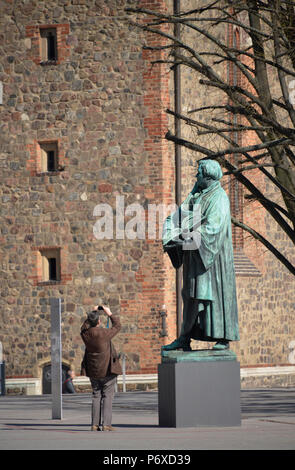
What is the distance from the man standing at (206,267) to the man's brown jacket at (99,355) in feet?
2.50

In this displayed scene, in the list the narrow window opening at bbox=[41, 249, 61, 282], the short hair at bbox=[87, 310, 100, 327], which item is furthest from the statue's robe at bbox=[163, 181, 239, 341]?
the narrow window opening at bbox=[41, 249, 61, 282]

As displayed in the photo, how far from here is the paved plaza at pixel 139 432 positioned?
9938 mm

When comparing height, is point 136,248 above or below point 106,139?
below

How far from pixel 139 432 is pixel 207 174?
117 inches

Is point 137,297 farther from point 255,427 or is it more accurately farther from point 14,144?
point 255,427

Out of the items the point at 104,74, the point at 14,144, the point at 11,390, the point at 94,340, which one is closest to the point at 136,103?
the point at 104,74

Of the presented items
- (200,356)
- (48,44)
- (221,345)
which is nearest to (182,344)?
(200,356)

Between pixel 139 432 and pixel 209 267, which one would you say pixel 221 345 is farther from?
pixel 139 432

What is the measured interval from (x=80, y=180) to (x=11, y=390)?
541 centimetres

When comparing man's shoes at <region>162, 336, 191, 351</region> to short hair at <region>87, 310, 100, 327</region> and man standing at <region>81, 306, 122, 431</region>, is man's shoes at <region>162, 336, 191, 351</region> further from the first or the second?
short hair at <region>87, 310, 100, 327</region>

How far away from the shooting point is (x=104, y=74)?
90.0 feet

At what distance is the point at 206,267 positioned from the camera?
478 inches
